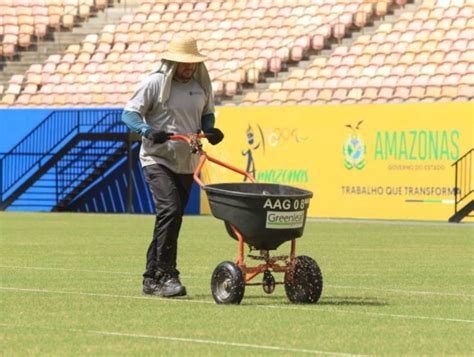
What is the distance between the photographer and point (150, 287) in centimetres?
1207

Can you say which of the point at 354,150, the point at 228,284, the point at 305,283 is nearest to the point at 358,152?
the point at 354,150

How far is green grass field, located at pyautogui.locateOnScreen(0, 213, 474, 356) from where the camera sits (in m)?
8.72

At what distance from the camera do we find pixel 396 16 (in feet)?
111

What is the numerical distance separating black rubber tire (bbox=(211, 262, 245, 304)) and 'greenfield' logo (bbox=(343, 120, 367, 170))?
1855 cm

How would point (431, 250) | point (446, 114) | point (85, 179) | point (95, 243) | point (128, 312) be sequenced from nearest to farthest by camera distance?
point (128, 312)
point (431, 250)
point (95, 243)
point (446, 114)
point (85, 179)

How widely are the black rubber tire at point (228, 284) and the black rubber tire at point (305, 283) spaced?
0.48 metres

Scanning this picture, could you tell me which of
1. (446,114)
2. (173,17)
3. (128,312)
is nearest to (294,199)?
(128,312)

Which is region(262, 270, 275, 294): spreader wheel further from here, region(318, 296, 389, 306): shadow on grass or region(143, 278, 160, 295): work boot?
region(143, 278, 160, 295): work boot

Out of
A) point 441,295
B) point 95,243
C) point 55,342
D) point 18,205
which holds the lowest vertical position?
point 18,205

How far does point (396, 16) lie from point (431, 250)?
15568 millimetres

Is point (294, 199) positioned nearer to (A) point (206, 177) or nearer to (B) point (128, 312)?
(B) point (128, 312)

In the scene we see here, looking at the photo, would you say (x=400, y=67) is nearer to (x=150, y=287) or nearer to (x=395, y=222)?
(x=395, y=222)

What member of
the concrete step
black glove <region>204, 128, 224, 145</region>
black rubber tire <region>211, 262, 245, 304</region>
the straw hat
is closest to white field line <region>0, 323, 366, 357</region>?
black rubber tire <region>211, 262, 245, 304</region>

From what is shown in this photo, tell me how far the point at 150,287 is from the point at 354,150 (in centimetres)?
1813
